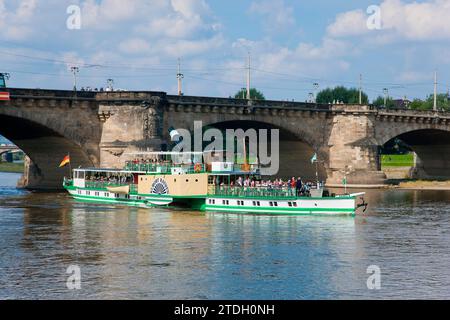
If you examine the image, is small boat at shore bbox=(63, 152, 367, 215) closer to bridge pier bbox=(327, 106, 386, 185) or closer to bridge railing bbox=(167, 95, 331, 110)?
bridge railing bbox=(167, 95, 331, 110)

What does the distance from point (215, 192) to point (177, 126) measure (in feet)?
77.6

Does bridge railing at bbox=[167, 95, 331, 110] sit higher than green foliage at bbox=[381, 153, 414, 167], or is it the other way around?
bridge railing at bbox=[167, 95, 331, 110]

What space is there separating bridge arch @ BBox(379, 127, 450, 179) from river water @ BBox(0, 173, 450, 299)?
55.7 m

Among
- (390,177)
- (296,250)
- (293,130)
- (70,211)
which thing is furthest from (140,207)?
(390,177)

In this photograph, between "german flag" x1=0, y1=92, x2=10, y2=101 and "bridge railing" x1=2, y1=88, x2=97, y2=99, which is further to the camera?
"bridge railing" x1=2, y1=88, x2=97, y2=99

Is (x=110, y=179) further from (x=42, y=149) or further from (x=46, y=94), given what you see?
(x=42, y=149)

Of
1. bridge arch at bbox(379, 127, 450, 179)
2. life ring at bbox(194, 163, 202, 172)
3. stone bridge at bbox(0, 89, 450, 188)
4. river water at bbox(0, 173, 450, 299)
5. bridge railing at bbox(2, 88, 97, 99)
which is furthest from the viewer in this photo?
bridge arch at bbox(379, 127, 450, 179)

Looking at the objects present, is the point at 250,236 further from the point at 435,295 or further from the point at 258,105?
the point at 258,105

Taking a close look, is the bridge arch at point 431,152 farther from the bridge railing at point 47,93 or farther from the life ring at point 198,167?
the life ring at point 198,167

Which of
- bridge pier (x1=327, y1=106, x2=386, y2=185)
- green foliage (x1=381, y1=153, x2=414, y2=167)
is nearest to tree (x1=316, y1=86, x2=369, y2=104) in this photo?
green foliage (x1=381, y1=153, x2=414, y2=167)

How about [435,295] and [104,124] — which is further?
[104,124]

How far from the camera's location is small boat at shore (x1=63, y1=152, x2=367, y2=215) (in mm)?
64750

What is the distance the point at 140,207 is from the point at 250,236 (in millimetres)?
21104
